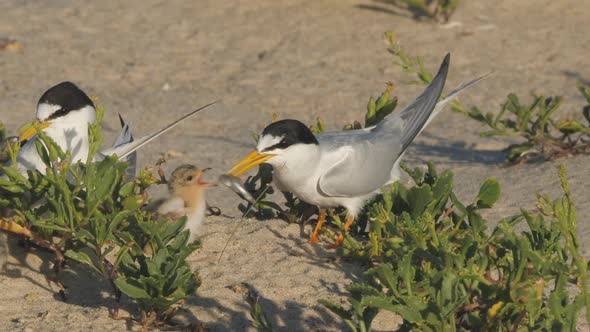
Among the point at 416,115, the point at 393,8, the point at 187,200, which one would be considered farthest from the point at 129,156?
the point at 393,8

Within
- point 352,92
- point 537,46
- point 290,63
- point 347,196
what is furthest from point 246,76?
point 347,196

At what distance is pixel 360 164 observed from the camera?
14.6 feet

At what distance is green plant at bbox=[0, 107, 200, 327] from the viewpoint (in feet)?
10.9

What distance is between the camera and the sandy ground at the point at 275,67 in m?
6.35

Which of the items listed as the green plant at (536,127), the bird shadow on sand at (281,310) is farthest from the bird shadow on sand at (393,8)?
the bird shadow on sand at (281,310)

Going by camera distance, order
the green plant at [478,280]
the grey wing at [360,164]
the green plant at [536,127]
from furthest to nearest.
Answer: the green plant at [536,127]
the grey wing at [360,164]
the green plant at [478,280]

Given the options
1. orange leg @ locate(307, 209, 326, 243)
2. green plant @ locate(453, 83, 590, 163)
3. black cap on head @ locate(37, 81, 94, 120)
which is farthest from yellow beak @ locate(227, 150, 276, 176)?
green plant @ locate(453, 83, 590, 163)

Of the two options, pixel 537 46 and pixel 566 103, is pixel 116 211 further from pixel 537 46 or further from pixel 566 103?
pixel 537 46

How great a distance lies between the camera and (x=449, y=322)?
313 centimetres

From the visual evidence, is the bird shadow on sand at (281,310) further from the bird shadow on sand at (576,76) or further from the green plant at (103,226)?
the bird shadow on sand at (576,76)

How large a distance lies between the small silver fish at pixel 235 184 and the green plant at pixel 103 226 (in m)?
0.40

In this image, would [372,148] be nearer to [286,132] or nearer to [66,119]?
[286,132]

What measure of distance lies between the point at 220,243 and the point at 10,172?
956 mm

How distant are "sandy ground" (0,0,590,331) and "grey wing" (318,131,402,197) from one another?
278mm
